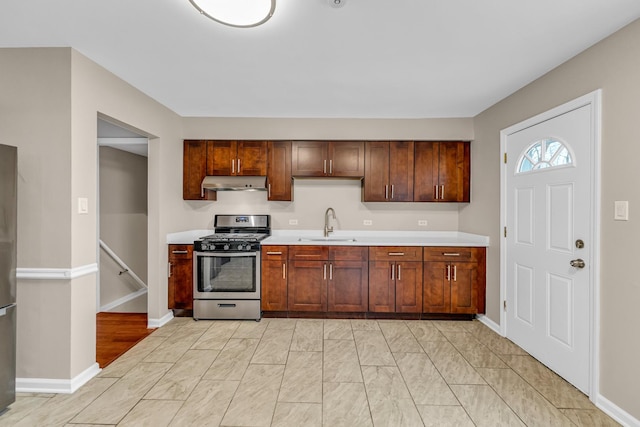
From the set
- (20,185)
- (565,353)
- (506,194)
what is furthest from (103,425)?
(506,194)

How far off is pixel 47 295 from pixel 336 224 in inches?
117

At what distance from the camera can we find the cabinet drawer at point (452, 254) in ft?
11.6

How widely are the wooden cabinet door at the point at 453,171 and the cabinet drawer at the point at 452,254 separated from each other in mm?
688

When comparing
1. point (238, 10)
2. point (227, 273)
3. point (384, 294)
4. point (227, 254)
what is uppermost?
point (238, 10)

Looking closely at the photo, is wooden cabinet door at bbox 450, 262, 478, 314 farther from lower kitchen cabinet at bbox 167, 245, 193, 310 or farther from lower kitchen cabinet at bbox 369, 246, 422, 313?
lower kitchen cabinet at bbox 167, 245, 193, 310

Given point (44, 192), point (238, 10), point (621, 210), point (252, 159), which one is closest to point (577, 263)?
point (621, 210)

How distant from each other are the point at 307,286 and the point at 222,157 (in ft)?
6.35

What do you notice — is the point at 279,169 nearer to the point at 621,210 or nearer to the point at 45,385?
the point at 45,385

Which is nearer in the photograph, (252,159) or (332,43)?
(332,43)

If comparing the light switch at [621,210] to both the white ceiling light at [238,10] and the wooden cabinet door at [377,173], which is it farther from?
the white ceiling light at [238,10]

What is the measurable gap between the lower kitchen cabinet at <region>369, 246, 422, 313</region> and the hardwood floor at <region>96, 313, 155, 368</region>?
2.54 metres

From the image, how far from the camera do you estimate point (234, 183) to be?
3.91 m

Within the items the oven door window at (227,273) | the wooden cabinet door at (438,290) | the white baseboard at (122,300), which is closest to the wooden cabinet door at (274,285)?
the oven door window at (227,273)

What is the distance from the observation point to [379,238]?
13.0 ft
